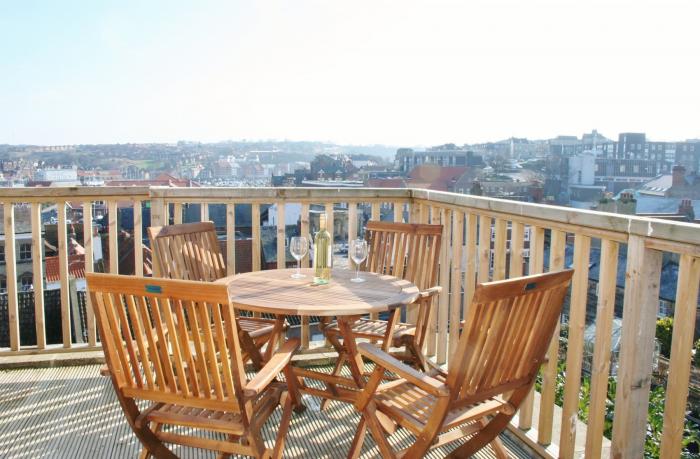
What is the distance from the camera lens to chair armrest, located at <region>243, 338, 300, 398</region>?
1.88 metres

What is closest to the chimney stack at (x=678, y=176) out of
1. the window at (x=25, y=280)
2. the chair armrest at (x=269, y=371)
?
the chair armrest at (x=269, y=371)

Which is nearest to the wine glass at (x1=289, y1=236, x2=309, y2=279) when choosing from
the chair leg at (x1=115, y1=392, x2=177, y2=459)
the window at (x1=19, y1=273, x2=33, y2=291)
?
the chair leg at (x1=115, y1=392, x2=177, y2=459)

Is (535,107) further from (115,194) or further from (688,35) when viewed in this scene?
(115,194)

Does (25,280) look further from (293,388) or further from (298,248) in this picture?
(293,388)

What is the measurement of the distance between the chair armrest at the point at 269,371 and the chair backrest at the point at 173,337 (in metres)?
0.04

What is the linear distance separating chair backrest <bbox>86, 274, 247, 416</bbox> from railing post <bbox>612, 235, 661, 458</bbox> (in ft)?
4.42

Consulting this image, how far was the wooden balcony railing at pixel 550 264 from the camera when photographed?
1.89m

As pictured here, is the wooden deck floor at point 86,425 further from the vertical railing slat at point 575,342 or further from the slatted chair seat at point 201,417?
the slatted chair seat at point 201,417

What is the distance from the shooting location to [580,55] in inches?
1383

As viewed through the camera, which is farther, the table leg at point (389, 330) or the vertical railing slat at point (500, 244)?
the vertical railing slat at point (500, 244)

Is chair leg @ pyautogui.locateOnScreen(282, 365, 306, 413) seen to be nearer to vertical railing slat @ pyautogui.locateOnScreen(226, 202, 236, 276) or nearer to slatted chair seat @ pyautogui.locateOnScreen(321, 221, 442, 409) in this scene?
slatted chair seat @ pyautogui.locateOnScreen(321, 221, 442, 409)

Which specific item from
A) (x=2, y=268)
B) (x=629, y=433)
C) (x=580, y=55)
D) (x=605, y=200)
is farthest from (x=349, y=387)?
(x=580, y=55)

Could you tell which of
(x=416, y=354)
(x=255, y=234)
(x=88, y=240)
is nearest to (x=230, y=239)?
(x=255, y=234)

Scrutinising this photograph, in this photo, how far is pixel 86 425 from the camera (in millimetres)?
2988
